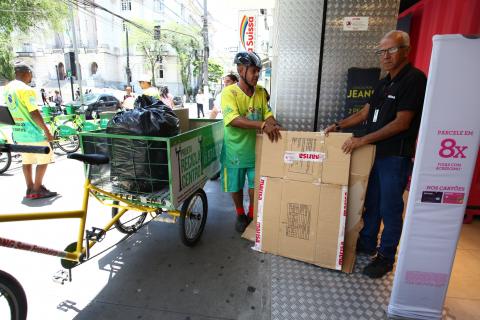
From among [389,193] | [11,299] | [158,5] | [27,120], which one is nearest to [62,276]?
[11,299]

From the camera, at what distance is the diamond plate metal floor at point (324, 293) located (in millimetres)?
2168

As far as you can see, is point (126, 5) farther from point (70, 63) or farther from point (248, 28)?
point (248, 28)

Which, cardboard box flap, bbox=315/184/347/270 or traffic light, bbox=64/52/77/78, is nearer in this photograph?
cardboard box flap, bbox=315/184/347/270

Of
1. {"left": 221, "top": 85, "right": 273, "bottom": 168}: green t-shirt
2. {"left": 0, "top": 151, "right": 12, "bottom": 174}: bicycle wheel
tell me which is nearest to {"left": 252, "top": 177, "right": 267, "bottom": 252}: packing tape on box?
{"left": 221, "top": 85, "right": 273, "bottom": 168}: green t-shirt

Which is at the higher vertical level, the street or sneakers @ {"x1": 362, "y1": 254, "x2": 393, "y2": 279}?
sneakers @ {"x1": 362, "y1": 254, "x2": 393, "y2": 279}

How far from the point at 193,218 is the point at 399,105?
2168mm

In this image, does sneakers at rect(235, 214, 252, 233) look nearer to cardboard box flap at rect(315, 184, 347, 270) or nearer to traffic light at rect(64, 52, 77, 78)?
cardboard box flap at rect(315, 184, 347, 270)

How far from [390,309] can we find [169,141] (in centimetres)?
207

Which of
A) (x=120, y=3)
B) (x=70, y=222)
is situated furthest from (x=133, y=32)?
(x=70, y=222)

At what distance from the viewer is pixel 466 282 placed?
2527 mm

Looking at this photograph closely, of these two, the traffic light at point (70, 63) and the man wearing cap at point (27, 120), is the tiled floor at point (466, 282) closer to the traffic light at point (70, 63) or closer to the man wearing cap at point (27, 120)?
the man wearing cap at point (27, 120)

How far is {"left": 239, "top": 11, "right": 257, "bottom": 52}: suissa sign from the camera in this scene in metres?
9.27

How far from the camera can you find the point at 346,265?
265 cm

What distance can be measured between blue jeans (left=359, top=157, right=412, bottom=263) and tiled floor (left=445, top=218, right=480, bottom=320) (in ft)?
1.66
